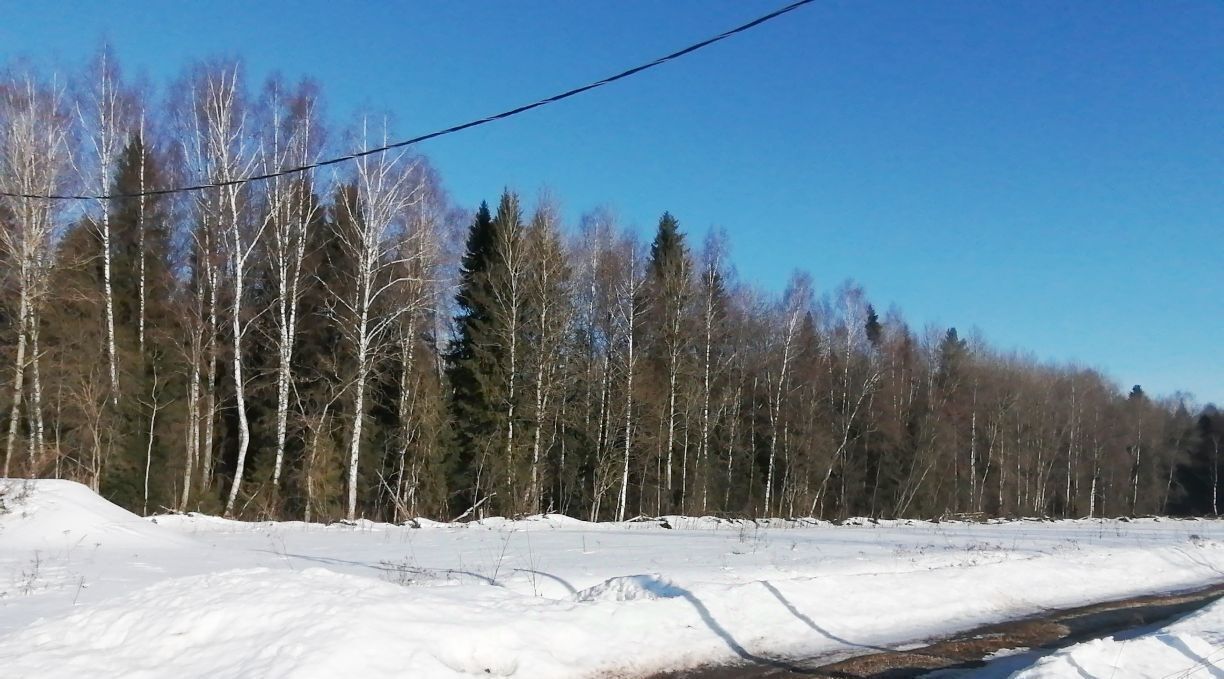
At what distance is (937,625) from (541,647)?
506 cm

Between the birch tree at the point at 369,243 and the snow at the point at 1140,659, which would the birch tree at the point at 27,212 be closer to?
the birch tree at the point at 369,243

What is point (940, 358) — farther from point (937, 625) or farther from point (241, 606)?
point (241, 606)

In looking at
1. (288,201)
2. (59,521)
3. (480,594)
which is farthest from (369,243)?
(480,594)

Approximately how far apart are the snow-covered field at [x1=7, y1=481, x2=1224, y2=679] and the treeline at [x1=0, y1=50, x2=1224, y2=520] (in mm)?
7303

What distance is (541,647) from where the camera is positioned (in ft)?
22.1

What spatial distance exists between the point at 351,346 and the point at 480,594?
21.3m

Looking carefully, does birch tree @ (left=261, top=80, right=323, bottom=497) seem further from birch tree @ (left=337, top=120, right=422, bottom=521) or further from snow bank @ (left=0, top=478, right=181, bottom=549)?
snow bank @ (left=0, top=478, right=181, bottom=549)

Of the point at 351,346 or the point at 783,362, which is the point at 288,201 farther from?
the point at 783,362

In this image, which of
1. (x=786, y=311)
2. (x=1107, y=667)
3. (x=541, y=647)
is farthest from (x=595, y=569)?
(x=786, y=311)

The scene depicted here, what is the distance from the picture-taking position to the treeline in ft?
78.3

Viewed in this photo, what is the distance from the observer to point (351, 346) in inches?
1094

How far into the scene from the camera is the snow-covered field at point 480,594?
6.01 metres

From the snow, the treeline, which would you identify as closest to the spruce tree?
the treeline

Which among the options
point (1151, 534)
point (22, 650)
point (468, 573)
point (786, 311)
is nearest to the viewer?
point (22, 650)
